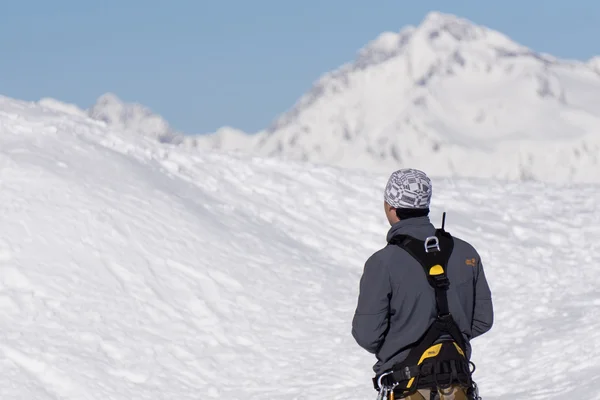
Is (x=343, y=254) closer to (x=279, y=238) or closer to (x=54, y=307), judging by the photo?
(x=279, y=238)

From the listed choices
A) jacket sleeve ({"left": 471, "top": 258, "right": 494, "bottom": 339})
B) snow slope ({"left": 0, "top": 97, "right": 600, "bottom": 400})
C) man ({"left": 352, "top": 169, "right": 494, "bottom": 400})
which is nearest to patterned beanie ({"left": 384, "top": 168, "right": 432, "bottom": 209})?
man ({"left": 352, "top": 169, "right": 494, "bottom": 400})

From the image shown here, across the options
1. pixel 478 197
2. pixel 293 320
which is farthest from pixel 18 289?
pixel 478 197

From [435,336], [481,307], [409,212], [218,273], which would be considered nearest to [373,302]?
[435,336]

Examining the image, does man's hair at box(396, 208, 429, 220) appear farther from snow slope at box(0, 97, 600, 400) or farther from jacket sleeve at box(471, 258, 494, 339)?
snow slope at box(0, 97, 600, 400)

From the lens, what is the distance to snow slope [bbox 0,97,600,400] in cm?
1139

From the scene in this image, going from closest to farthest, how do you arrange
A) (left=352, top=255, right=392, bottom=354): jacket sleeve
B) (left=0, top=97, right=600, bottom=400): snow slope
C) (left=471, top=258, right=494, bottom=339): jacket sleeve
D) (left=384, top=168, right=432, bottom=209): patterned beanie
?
(left=352, top=255, right=392, bottom=354): jacket sleeve < (left=384, top=168, right=432, bottom=209): patterned beanie < (left=471, top=258, right=494, bottom=339): jacket sleeve < (left=0, top=97, right=600, bottom=400): snow slope

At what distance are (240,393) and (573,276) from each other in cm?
787

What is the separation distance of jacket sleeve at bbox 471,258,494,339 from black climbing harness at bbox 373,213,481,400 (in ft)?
0.74

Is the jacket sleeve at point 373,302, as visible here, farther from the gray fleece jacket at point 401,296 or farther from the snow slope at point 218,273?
the snow slope at point 218,273

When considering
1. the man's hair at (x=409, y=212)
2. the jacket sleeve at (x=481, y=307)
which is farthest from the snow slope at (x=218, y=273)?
the man's hair at (x=409, y=212)

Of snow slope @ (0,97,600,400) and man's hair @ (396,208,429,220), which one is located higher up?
snow slope @ (0,97,600,400)

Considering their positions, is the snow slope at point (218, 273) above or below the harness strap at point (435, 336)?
above

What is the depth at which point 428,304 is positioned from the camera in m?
4.80

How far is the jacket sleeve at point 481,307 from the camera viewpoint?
16.5 feet
